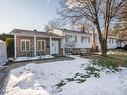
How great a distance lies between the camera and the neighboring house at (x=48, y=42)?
2161 cm

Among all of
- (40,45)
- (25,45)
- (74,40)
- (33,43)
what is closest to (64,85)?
(25,45)

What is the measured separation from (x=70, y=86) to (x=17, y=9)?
35.2 ft

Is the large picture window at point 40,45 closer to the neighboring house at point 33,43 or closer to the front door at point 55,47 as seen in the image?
the neighboring house at point 33,43

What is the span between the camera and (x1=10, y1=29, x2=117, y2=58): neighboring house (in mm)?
21609

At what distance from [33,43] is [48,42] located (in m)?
2.87

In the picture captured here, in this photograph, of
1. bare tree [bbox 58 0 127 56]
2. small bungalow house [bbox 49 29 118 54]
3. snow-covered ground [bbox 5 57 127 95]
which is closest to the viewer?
snow-covered ground [bbox 5 57 127 95]

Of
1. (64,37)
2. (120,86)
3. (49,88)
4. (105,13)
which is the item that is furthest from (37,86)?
(64,37)

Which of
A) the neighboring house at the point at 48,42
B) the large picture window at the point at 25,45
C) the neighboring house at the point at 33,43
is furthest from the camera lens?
the large picture window at the point at 25,45

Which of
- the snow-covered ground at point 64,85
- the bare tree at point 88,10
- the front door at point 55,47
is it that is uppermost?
the bare tree at point 88,10

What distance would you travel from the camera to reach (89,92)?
682 cm

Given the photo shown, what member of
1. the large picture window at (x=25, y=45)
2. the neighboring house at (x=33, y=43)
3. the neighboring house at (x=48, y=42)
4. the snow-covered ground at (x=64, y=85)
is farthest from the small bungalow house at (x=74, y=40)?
the snow-covered ground at (x=64, y=85)

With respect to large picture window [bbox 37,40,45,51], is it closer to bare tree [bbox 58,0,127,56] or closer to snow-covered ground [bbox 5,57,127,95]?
bare tree [bbox 58,0,127,56]

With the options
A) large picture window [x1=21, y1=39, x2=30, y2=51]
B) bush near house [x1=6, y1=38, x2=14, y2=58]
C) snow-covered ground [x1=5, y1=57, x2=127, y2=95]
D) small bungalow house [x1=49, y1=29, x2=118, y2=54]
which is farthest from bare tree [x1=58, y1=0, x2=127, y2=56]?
snow-covered ground [x1=5, y1=57, x2=127, y2=95]

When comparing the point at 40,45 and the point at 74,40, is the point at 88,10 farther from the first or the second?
the point at 74,40
